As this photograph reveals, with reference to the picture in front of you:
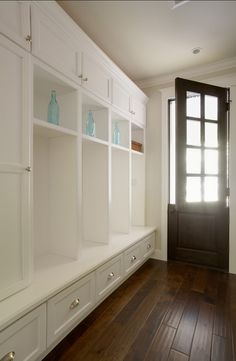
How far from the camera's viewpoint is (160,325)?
1.74 m

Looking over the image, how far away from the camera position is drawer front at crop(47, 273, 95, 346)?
1.37 meters

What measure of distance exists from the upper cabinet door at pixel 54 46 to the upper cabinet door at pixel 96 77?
0.10 m

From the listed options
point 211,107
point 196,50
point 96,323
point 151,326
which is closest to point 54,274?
point 96,323

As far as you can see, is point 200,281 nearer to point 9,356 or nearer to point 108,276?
point 108,276

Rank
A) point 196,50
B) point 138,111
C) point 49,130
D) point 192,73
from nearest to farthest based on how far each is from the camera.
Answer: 1. point 49,130
2. point 196,50
3. point 192,73
4. point 138,111

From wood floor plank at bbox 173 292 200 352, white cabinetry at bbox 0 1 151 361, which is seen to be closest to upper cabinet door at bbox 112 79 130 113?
white cabinetry at bbox 0 1 151 361

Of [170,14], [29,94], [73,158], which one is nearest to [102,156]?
[73,158]

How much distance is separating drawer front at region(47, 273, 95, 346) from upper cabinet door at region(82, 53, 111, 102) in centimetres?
167

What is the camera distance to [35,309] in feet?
4.08

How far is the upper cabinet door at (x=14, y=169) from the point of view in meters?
1.25

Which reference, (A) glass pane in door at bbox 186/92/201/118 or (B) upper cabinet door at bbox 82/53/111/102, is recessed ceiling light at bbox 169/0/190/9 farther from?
(A) glass pane in door at bbox 186/92/201/118

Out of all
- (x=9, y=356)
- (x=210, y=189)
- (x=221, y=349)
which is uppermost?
(x=210, y=189)

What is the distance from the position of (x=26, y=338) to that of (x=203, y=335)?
1.27 meters

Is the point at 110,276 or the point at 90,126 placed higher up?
the point at 90,126
